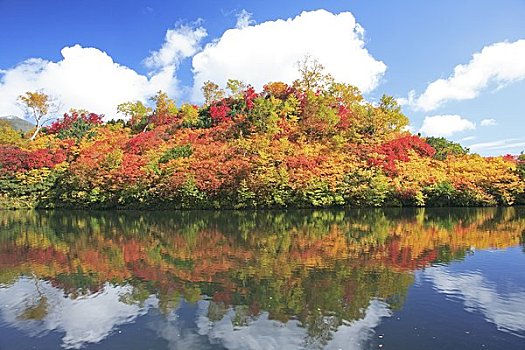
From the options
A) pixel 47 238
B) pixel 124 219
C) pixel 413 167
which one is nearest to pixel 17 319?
pixel 47 238

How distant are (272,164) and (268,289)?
61.0ft

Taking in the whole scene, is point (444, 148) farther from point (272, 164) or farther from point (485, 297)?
point (485, 297)

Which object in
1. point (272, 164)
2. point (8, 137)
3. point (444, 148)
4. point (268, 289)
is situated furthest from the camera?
point (8, 137)

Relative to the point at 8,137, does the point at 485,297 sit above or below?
below

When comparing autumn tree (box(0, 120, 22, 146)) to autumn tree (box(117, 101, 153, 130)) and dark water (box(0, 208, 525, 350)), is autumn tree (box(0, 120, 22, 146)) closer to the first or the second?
autumn tree (box(117, 101, 153, 130))

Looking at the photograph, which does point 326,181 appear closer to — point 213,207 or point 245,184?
point 245,184

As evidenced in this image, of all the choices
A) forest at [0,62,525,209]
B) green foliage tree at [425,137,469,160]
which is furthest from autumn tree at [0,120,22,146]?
green foliage tree at [425,137,469,160]

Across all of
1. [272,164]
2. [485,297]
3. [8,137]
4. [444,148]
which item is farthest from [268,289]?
[8,137]

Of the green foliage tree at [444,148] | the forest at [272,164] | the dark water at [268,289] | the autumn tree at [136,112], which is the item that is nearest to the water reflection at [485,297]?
the dark water at [268,289]

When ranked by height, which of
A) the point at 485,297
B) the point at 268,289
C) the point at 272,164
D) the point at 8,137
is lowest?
the point at 268,289

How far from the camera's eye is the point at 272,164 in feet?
89.5

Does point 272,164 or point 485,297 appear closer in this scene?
point 485,297

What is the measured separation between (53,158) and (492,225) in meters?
34.7

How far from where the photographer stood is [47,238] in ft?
56.3
